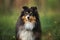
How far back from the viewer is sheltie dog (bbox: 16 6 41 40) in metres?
1.91

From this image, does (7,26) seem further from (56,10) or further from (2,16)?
(56,10)

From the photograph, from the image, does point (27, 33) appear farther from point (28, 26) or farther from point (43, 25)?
point (43, 25)

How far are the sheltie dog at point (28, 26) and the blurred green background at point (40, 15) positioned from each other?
0.04 meters

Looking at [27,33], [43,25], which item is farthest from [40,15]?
[27,33]

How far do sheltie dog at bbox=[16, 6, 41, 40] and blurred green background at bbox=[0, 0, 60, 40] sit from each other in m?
0.04

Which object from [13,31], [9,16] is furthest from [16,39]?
[9,16]

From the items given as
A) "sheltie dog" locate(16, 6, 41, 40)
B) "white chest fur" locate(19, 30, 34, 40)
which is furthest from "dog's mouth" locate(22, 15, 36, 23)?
"white chest fur" locate(19, 30, 34, 40)

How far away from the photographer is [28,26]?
192cm

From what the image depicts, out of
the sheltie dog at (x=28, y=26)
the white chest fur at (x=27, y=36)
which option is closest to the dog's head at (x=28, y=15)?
the sheltie dog at (x=28, y=26)

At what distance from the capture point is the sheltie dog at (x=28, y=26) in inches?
75.2

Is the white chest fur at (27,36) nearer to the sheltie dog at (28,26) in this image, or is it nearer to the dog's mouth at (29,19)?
the sheltie dog at (28,26)

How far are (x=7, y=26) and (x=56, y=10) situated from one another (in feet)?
1.60

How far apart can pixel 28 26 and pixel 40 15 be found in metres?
0.16

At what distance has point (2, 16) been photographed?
6.46 ft
